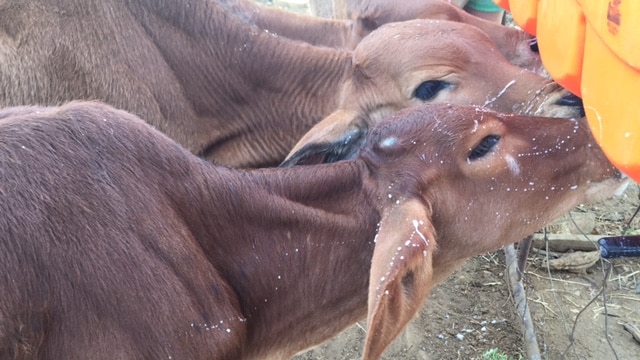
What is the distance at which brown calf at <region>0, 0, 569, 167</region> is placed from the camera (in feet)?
12.5

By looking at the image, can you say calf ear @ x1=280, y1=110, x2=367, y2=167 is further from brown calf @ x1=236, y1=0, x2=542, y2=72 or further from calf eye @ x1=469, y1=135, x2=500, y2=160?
brown calf @ x1=236, y1=0, x2=542, y2=72

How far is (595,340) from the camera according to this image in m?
4.73

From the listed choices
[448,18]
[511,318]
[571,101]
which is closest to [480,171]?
[571,101]

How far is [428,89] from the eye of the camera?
12.8 ft

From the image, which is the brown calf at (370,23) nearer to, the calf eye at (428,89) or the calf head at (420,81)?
the calf head at (420,81)

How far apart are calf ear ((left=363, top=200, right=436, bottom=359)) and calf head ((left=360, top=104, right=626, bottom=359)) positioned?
104mm

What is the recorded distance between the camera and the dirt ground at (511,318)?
4.61m

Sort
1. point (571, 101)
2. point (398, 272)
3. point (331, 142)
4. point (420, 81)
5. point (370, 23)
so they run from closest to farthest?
point (398, 272) → point (571, 101) → point (331, 142) → point (420, 81) → point (370, 23)


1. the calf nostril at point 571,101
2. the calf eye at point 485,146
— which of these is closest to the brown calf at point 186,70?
the calf nostril at point 571,101

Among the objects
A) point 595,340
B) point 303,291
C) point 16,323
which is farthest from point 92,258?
point 595,340

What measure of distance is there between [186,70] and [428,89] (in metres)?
1.45

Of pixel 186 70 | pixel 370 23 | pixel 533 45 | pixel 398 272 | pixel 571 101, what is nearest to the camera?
pixel 398 272

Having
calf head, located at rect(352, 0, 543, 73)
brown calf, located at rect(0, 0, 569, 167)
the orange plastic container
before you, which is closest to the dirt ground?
brown calf, located at rect(0, 0, 569, 167)

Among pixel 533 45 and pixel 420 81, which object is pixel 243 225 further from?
pixel 533 45
